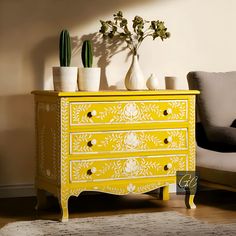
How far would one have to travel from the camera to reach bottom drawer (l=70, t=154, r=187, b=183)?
3.75 metres

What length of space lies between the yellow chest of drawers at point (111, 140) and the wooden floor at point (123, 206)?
0.14m

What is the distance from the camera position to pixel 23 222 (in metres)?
3.60

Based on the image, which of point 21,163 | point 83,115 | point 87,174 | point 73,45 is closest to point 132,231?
point 87,174

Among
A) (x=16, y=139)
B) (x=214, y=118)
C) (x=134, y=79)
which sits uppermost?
(x=134, y=79)

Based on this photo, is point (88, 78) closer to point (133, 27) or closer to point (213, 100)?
point (133, 27)

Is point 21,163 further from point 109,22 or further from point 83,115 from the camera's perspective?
point 109,22

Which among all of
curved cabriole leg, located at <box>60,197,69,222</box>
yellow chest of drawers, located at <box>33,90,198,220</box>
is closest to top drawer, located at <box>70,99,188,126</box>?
yellow chest of drawers, located at <box>33,90,198,220</box>

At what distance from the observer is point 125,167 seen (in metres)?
3.86

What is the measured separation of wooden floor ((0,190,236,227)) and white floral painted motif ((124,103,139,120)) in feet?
1.98

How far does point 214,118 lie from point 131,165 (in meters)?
0.81

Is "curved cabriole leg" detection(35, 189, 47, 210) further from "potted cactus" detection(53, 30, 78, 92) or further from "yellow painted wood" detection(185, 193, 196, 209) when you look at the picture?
"yellow painted wood" detection(185, 193, 196, 209)

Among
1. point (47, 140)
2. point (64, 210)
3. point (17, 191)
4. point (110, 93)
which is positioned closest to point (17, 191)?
point (17, 191)

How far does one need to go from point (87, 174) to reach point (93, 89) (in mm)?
526

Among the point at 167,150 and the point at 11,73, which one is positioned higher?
the point at 11,73
